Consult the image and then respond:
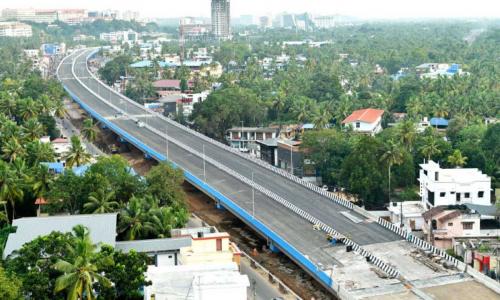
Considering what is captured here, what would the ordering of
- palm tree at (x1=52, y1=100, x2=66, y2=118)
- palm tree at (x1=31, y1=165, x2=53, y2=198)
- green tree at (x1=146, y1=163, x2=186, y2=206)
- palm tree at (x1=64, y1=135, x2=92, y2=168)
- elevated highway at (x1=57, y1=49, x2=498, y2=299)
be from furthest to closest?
palm tree at (x1=52, y1=100, x2=66, y2=118) → palm tree at (x1=64, y1=135, x2=92, y2=168) → palm tree at (x1=31, y1=165, x2=53, y2=198) → green tree at (x1=146, y1=163, x2=186, y2=206) → elevated highway at (x1=57, y1=49, x2=498, y2=299)

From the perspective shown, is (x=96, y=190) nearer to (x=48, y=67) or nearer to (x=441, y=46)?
(x=48, y=67)

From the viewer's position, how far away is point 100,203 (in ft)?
159

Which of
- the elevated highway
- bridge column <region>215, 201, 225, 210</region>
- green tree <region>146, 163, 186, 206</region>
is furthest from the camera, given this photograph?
bridge column <region>215, 201, 225, 210</region>

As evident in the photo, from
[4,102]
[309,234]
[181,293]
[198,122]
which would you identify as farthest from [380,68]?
[181,293]

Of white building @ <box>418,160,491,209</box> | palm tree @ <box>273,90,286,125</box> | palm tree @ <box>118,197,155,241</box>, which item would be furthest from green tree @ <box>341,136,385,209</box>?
palm tree @ <box>273,90,286,125</box>

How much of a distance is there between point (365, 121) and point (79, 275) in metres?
57.0

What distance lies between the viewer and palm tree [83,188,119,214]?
158ft

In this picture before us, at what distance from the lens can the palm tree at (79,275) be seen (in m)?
31.8

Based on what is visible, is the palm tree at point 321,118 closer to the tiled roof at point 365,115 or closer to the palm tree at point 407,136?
the tiled roof at point 365,115

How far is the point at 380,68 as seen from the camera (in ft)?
495

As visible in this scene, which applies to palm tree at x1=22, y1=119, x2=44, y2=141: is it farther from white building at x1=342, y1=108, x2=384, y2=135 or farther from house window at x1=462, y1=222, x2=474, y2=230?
house window at x1=462, y1=222, x2=474, y2=230

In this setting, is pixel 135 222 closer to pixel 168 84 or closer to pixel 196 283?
pixel 196 283

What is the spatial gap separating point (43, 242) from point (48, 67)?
482 feet

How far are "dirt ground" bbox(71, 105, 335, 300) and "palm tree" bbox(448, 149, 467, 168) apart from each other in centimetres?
1817
